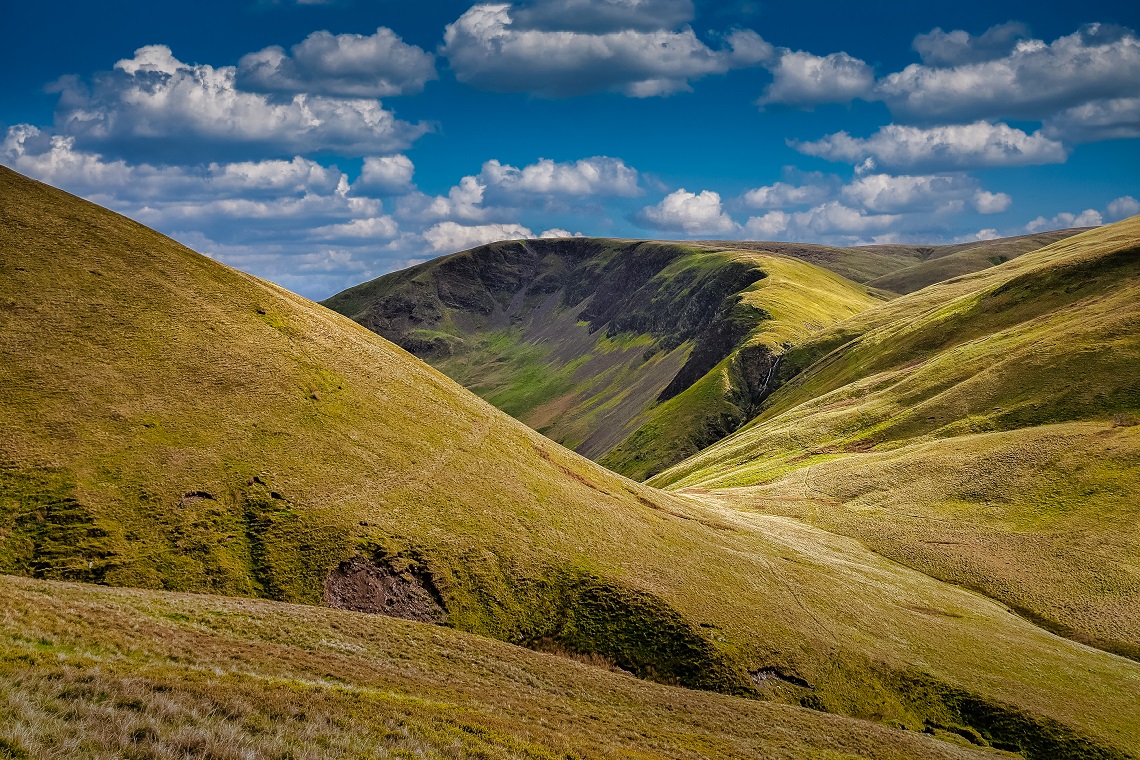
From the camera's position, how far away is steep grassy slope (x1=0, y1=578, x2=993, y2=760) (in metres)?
17.7

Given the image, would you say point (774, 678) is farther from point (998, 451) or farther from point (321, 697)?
point (998, 451)

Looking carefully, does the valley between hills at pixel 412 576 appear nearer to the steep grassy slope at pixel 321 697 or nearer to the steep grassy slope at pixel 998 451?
the steep grassy slope at pixel 321 697

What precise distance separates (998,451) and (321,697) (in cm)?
10109

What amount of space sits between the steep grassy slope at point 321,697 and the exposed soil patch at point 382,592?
2890 mm

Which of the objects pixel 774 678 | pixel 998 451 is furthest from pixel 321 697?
pixel 998 451

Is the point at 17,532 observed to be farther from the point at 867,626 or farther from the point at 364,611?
the point at 867,626

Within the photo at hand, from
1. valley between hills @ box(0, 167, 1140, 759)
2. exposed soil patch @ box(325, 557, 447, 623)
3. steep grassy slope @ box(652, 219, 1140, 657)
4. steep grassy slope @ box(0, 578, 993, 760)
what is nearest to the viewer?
steep grassy slope @ box(0, 578, 993, 760)

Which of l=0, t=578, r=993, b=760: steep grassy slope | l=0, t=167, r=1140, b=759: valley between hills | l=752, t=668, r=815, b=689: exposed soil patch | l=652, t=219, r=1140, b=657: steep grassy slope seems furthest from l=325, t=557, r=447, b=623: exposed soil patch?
l=652, t=219, r=1140, b=657: steep grassy slope

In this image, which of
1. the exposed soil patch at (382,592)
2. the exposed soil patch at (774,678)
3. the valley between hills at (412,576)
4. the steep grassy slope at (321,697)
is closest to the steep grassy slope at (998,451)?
the valley between hills at (412,576)

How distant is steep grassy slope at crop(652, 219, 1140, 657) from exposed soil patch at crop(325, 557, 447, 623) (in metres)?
59.9

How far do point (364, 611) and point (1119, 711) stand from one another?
5159 cm

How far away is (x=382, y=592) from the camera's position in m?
43.1

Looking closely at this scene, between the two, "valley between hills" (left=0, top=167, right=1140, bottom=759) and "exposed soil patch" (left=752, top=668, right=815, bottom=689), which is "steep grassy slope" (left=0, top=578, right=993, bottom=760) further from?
"exposed soil patch" (left=752, top=668, right=815, bottom=689)

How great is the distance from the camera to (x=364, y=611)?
1635 inches
